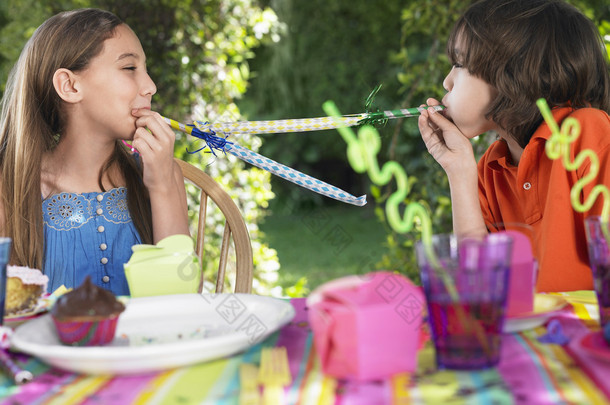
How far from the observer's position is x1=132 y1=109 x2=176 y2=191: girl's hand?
65.5 inches

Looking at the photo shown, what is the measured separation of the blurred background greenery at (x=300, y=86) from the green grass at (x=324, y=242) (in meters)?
0.02

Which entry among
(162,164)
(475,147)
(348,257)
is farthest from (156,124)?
(348,257)

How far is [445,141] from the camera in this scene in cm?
164

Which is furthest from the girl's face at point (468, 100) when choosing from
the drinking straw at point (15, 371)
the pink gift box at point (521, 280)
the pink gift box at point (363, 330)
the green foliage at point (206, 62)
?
the green foliage at point (206, 62)

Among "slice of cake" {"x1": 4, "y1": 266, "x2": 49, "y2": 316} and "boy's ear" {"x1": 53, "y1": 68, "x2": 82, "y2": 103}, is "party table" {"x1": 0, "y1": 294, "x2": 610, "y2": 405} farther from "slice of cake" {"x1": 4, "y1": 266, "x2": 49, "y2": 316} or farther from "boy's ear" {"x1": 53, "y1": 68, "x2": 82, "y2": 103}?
"boy's ear" {"x1": 53, "y1": 68, "x2": 82, "y2": 103}

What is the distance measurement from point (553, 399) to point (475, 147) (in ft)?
7.13

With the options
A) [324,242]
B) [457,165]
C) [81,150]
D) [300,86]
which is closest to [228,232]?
[81,150]

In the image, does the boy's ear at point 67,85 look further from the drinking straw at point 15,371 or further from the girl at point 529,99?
the drinking straw at point 15,371

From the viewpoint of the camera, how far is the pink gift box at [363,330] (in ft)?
2.35

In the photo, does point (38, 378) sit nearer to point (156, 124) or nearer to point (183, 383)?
point (183, 383)

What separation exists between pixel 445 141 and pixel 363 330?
3.30 feet

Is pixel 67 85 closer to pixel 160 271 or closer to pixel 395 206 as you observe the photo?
pixel 160 271

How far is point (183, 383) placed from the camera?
0.73m

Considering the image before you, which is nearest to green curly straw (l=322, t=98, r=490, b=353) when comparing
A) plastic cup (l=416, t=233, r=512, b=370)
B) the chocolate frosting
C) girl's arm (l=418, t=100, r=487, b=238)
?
plastic cup (l=416, t=233, r=512, b=370)
